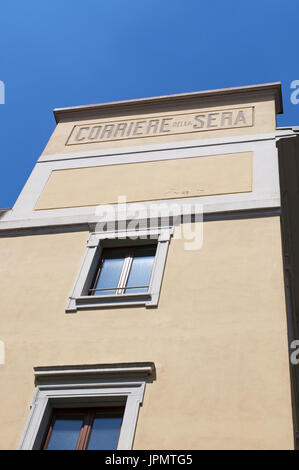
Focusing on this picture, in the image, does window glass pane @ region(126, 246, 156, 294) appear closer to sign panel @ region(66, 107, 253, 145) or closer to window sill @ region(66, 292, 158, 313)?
window sill @ region(66, 292, 158, 313)

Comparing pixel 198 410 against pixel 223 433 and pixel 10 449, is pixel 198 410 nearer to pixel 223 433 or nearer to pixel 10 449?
pixel 223 433

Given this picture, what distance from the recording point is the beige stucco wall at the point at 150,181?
40.8 feet

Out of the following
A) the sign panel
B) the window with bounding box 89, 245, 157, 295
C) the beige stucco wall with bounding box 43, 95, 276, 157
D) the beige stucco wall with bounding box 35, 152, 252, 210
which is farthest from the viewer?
the sign panel

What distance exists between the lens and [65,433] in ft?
26.3

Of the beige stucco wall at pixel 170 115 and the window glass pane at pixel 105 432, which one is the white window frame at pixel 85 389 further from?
the beige stucco wall at pixel 170 115

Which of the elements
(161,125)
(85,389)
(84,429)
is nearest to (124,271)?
(85,389)

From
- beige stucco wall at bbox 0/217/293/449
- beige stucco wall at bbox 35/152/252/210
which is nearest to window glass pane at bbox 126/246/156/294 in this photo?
beige stucco wall at bbox 0/217/293/449

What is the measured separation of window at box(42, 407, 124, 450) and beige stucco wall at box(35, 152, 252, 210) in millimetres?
5583

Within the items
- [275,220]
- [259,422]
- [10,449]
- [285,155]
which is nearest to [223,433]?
[259,422]

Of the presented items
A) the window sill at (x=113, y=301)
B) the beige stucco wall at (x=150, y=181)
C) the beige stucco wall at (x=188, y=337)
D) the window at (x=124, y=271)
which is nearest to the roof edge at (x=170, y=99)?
the beige stucco wall at (x=150, y=181)

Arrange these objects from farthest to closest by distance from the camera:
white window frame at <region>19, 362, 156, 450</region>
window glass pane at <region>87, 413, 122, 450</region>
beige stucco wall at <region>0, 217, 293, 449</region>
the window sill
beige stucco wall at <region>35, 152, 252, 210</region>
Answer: beige stucco wall at <region>35, 152, 252, 210</region> → the window sill → white window frame at <region>19, 362, 156, 450</region> → window glass pane at <region>87, 413, 122, 450</region> → beige stucco wall at <region>0, 217, 293, 449</region>

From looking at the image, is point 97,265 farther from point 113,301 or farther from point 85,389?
point 85,389

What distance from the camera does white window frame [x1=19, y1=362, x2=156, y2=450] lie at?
26.2 feet

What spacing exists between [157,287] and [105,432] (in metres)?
2.83
